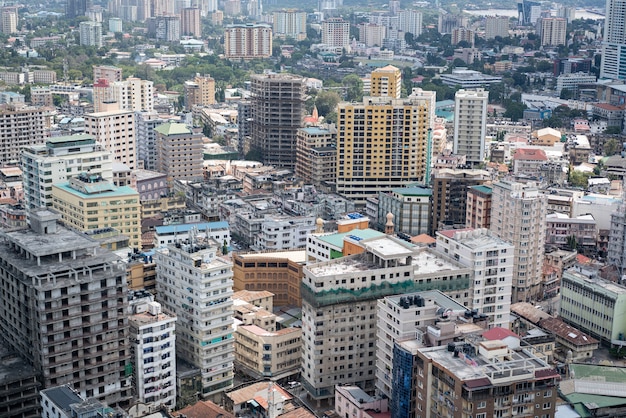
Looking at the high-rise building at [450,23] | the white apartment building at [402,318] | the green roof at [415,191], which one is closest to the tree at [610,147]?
the green roof at [415,191]

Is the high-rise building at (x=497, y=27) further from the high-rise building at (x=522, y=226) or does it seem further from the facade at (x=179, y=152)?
the high-rise building at (x=522, y=226)

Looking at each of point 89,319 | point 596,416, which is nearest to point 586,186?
point 596,416

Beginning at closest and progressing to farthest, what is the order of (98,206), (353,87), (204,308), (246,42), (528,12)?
(204,308) < (98,206) < (353,87) < (246,42) < (528,12)

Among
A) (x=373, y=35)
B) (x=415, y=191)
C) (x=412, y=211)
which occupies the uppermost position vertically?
(x=373, y=35)

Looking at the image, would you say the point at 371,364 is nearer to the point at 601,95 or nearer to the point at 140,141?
the point at 140,141

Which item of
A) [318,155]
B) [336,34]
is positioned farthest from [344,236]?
[336,34]

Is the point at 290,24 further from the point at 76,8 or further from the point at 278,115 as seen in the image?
the point at 278,115

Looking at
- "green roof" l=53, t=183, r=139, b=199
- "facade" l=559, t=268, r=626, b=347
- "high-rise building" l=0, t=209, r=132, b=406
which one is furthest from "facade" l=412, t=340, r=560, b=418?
"green roof" l=53, t=183, r=139, b=199
